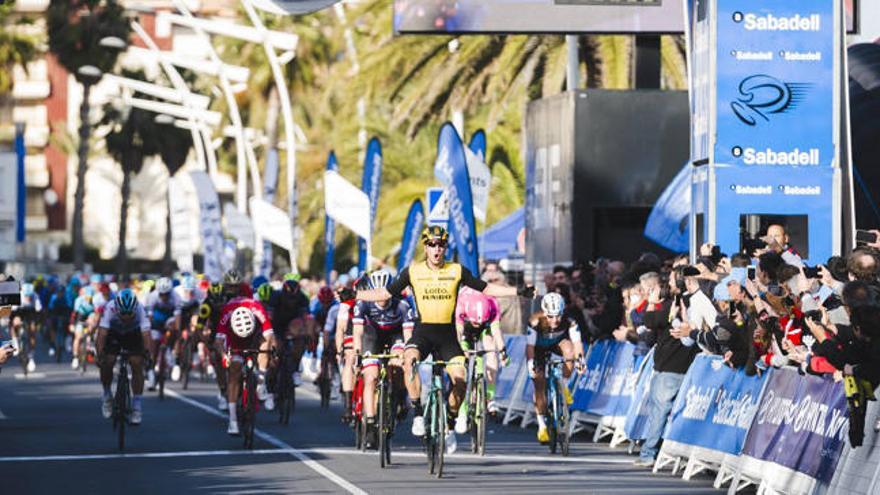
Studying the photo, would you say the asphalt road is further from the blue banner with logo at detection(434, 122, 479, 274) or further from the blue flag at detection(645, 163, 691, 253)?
the blue flag at detection(645, 163, 691, 253)

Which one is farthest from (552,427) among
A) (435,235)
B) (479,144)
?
(479,144)

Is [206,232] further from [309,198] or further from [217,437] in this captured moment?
[217,437]

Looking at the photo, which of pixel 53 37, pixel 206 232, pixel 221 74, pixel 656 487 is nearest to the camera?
pixel 656 487

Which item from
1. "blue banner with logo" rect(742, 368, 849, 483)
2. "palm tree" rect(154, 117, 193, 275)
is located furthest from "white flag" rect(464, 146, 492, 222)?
"palm tree" rect(154, 117, 193, 275)

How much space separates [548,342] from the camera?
2141 cm

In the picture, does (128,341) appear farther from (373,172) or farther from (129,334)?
(373,172)

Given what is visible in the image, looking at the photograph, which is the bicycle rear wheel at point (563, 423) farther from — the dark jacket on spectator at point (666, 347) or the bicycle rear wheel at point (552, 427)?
the dark jacket on spectator at point (666, 347)

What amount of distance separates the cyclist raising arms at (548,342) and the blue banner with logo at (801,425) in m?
5.23

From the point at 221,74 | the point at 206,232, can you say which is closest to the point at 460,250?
the point at 206,232

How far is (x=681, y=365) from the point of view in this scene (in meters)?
19.0

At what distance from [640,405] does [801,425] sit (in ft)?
18.4

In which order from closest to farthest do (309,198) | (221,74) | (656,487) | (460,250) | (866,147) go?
(656,487), (460,250), (866,147), (221,74), (309,198)

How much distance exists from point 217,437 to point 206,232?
2589cm

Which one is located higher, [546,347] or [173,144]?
[173,144]
